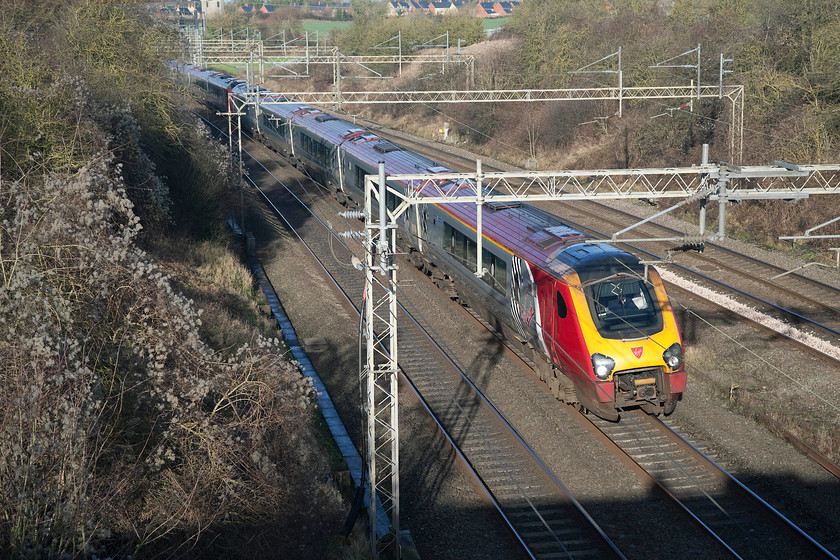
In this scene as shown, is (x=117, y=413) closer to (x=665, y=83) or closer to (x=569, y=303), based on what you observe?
(x=569, y=303)

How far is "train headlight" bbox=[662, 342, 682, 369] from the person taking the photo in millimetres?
12391

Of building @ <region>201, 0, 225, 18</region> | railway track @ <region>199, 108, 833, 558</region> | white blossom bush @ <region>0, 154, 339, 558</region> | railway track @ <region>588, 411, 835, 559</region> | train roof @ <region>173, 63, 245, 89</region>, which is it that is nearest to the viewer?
white blossom bush @ <region>0, 154, 339, 558</region>

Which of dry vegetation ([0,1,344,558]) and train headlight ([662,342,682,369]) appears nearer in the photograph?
dry vegetation ([0,1,344,558])

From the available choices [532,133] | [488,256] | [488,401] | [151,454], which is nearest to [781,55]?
[532,133]

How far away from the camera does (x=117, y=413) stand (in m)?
9.78

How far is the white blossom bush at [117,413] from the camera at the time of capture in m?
7.87

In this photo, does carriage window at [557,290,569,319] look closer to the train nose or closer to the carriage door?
the carriage door

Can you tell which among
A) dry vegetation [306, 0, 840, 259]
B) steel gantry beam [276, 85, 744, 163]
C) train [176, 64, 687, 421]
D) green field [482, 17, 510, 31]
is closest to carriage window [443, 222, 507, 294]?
train [176, 64, 687, 421]

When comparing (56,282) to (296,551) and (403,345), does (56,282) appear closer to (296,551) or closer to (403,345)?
(296,551)

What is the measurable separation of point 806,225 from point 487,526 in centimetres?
1974

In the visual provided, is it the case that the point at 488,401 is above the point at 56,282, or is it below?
below

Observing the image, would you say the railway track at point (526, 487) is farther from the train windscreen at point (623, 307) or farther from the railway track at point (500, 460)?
the train windscreen at point (623, 307)

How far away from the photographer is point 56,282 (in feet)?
35.3

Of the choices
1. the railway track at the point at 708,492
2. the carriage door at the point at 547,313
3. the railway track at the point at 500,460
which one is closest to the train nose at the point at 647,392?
the railway track at the point at 708,492
